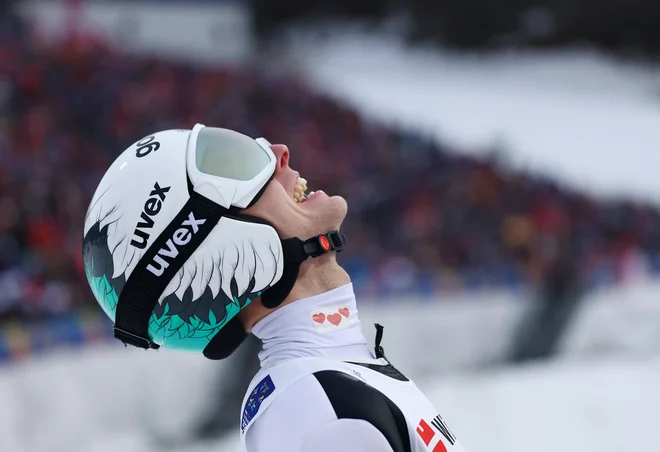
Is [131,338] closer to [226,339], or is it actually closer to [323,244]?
[226,339]

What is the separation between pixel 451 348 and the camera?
7941 mm

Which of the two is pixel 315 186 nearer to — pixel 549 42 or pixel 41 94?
pixel 41 94

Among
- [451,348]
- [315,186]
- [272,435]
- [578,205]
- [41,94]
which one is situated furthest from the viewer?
[578,205]

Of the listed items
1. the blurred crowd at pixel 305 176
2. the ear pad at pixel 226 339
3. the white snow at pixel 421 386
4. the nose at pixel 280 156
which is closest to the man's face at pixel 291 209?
the nose at pixel 280 156

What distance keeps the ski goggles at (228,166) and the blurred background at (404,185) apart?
3.98 meters

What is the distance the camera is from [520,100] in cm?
1413

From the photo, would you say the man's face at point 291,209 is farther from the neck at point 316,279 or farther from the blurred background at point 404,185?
the blurred background at point 404,185

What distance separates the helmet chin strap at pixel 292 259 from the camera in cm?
175

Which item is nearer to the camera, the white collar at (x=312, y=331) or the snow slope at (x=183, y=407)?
the white collar at (x=312, y=331)

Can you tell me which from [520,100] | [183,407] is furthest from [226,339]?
[520,100]

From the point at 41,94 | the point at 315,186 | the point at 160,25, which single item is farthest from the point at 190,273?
the point at 160,25

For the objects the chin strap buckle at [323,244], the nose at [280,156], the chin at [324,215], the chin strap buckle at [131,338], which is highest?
the nose at [280,156]

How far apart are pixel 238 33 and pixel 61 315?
32.1 feet

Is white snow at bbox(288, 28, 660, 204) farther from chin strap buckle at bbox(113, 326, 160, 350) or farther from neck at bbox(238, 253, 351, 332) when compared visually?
chin strap buckle at bbox(113, 326, 160, 350)
